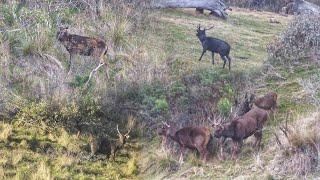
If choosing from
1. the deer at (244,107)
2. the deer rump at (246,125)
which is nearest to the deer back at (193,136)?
the deer rump at (246,125)

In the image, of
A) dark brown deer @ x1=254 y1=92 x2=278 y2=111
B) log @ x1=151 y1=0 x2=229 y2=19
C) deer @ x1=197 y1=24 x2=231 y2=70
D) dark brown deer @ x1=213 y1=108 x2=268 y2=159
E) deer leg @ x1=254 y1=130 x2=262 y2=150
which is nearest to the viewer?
dark brown deer @ x1=213 y1=108 x2=268 y2=159

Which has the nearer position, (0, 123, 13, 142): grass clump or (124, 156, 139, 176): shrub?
(124, 156, 139, 176): shrub

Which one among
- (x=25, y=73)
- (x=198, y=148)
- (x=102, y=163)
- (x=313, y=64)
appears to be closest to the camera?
(x=198, y=148)

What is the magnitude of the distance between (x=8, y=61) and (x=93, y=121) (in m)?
2.32

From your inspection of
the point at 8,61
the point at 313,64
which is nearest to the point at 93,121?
the point at 8,61

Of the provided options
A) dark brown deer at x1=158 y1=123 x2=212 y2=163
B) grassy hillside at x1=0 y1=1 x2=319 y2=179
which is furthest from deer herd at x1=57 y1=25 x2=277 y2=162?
grassy hillside at x1=0 y1=1 x2=319 y2=179

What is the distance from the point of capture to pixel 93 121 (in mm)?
8539

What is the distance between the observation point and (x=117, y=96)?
903cm

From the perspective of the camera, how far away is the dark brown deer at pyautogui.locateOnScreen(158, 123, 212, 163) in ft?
24.0

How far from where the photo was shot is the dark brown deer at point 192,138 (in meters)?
7.33

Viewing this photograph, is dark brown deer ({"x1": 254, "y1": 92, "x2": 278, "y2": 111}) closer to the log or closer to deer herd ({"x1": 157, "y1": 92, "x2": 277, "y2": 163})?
deer herd ({"x1": 157, "y1": 92, "x2": 277, "y2": 163})

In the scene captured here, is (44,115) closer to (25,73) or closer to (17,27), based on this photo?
(25,73)

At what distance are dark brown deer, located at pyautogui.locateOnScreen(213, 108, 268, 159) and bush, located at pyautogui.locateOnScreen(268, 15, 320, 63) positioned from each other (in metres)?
3.51

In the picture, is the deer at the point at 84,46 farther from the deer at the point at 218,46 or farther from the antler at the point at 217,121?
the antler at the point at 217,121
